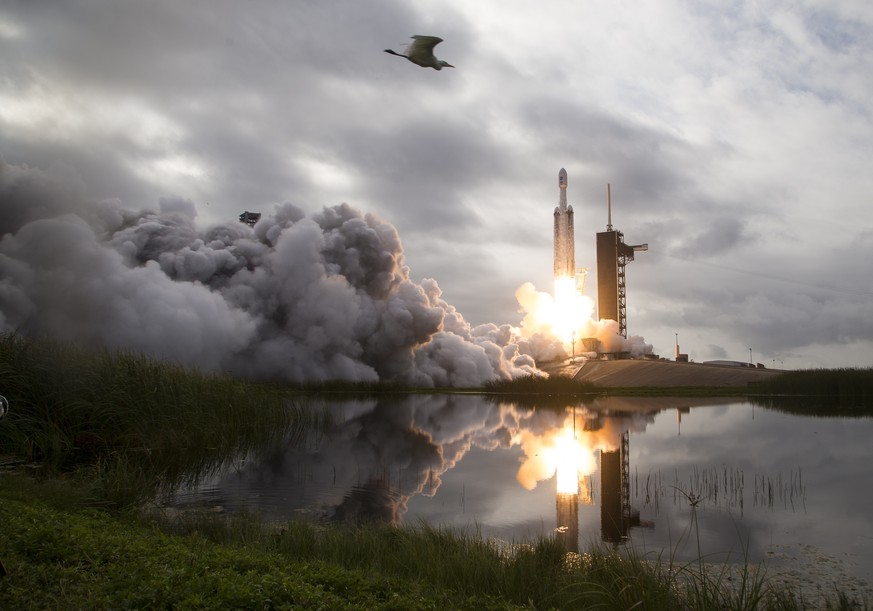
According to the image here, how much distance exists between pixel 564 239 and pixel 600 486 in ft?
229

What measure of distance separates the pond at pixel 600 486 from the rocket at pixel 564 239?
186ft

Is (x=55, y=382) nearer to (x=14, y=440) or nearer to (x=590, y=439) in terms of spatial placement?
(x=14, y=440)

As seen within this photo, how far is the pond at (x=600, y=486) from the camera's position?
9.59 m

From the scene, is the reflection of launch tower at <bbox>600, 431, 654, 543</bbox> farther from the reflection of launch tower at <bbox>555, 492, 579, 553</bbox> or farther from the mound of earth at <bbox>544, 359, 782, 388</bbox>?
the mound of earth at <bbox>544, 359, 782, 388</bbox>

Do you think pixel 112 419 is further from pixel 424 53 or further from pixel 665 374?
pixel 665 374

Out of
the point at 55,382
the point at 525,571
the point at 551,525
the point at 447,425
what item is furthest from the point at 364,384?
the point at 525,571

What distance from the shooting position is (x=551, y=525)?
33.6 feet

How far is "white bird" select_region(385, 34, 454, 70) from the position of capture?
6121 mm

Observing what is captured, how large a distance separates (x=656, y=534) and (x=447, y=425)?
54.8 feet

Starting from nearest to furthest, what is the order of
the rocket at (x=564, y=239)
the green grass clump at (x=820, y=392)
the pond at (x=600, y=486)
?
1. the pond at (x=600, y=486)
2. the green grass clump at (x=820, y=392)
3. the rocket at (x=564, y=239)

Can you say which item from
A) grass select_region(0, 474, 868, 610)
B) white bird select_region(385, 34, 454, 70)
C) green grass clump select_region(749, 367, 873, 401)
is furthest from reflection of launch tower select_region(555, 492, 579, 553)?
green grass clump select_region(749, 367, 873, 401)

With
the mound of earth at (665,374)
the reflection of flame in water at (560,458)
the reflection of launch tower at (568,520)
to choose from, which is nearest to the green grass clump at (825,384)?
the mound of earth at (665,374)

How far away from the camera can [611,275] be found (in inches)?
3644

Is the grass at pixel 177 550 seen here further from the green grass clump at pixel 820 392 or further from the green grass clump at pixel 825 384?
the green grass clump at pixel 825 384
